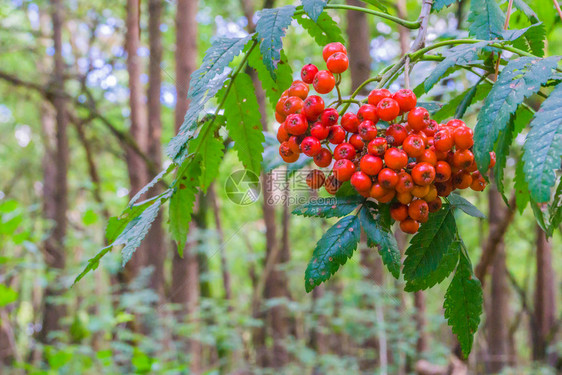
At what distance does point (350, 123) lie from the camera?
846 mm

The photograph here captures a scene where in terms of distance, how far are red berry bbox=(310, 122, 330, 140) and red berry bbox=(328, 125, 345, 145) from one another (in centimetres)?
1

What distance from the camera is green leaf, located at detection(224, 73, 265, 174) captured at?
99 centimetres

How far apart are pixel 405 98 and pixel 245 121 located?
0.39 metres

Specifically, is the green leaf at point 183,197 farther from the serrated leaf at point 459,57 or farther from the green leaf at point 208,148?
the serrated leaf at point 459,57

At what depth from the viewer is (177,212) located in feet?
3.11

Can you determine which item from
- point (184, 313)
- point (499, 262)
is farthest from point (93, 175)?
point (499, 262)

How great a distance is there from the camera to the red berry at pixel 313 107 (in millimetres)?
818

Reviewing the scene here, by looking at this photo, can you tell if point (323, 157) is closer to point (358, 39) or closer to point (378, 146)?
point (378, 146)

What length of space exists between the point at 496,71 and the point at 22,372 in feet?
26.6

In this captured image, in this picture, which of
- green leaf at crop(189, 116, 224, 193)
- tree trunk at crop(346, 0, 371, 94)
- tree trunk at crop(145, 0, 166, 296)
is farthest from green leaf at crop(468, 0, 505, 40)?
tree trunk at crop(145, 0, 166, 296)

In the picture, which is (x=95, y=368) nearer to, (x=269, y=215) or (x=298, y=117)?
(x=269, y=215)

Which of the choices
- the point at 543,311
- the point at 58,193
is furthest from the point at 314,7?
the point at 58,193

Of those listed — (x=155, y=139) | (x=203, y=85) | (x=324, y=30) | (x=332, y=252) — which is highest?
(x=155, y=139)

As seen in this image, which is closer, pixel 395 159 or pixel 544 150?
pixel 544 150
